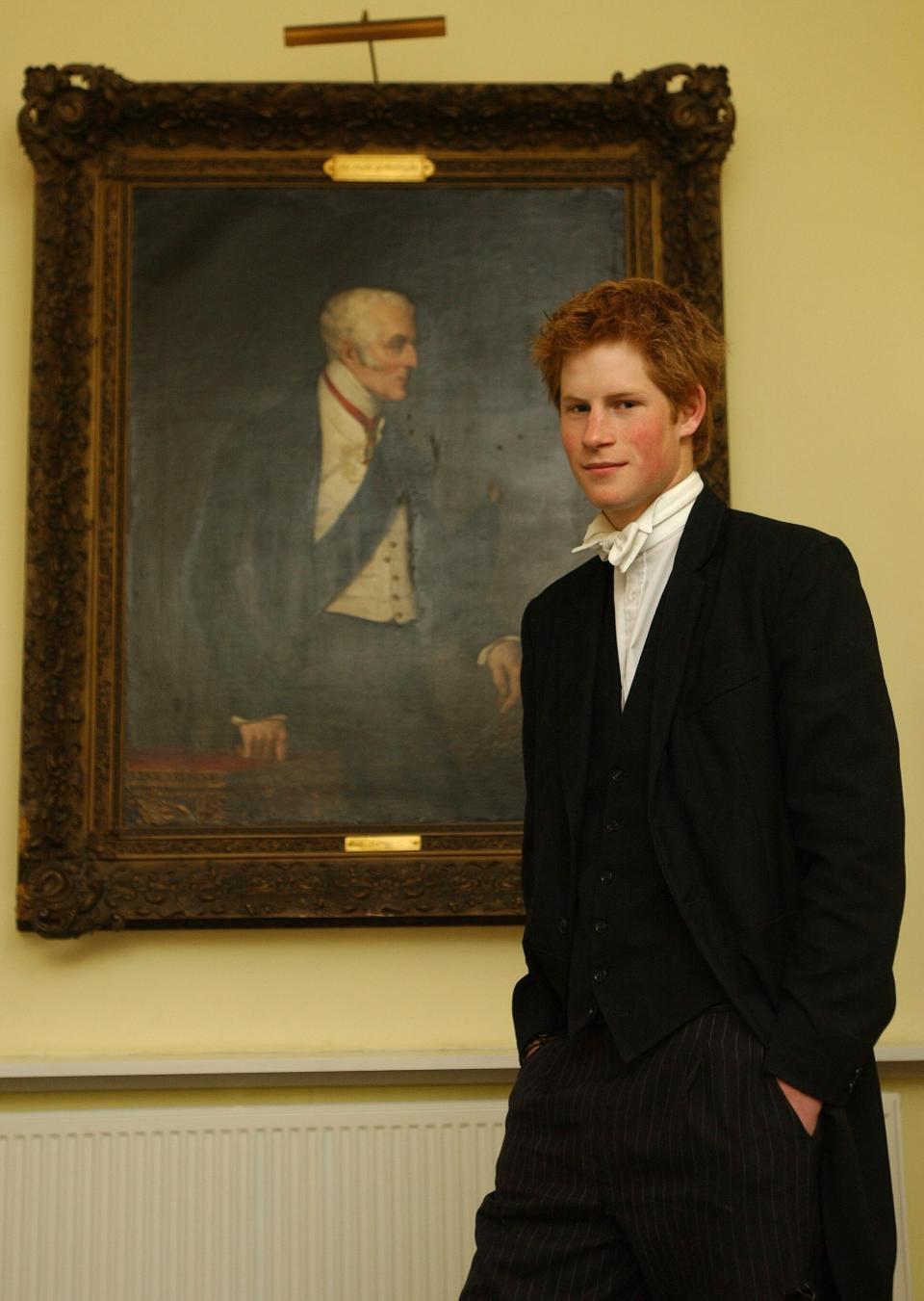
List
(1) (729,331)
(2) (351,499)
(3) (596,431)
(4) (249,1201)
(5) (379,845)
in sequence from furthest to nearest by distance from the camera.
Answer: (1) (729,331), (2) (351,499), (5) (379,845), (4) (249,1201), (3) (596,431)

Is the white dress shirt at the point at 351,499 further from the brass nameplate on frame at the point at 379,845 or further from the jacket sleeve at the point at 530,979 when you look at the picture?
the jacket sleeve at the point at 530,979

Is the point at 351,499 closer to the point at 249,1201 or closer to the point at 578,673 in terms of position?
the point at 578,673

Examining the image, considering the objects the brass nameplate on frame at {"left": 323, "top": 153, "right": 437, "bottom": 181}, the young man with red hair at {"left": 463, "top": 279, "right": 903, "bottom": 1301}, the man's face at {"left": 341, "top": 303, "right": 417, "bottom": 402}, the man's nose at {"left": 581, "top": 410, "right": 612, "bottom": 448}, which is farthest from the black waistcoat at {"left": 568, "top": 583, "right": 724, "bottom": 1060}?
the brass nameplate on frame at {"left": 323, "top": 153, "right": 437, "bottom": 181}

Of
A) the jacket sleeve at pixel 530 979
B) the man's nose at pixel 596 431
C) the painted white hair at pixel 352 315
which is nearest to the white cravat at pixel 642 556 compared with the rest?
the man's nose at pixel 596 431

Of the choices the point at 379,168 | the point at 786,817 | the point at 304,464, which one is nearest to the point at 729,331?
the point at 379,168

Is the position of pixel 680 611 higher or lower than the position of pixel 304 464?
lower

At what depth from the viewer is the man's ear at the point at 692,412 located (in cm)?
226

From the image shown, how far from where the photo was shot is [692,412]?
2.28 metres

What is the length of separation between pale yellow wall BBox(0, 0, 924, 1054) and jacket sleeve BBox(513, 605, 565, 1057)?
1254mm

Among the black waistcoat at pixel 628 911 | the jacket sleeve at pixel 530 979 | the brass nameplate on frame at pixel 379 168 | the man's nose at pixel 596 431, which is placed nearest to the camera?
the black waistcoat at pixel 628 911

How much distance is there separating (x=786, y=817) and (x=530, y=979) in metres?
0.56

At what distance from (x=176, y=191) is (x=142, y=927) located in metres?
2.00

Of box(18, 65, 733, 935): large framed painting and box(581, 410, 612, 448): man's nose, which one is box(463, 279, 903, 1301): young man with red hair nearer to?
box(581, 410, 612, 448): man's nose

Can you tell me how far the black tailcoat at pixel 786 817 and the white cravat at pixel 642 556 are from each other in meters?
0.05
